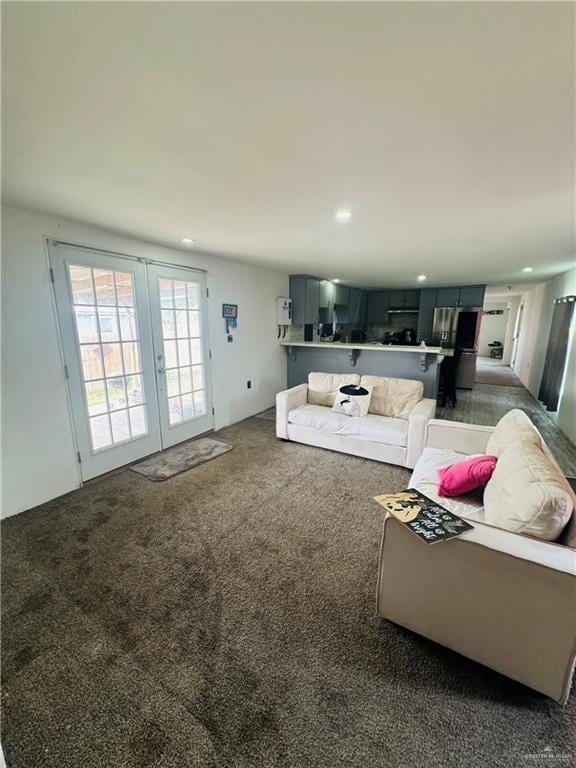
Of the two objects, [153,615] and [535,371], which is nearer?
[153,615]

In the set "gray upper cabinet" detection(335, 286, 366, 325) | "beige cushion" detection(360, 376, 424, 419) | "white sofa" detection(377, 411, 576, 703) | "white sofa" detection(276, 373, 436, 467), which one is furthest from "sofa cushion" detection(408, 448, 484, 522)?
"gray upper cabinet" detection(335, 286, 366, 325)

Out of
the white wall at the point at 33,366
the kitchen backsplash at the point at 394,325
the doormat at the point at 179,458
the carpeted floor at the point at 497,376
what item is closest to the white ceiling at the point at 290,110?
the white wall at the point at 33,366

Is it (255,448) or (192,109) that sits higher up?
(192,109)

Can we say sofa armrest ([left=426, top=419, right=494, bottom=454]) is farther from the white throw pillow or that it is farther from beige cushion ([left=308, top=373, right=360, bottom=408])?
beige cushion ([left=308, top=373, right=360, bottom=408])

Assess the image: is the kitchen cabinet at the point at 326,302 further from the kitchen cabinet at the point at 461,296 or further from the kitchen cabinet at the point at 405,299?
the kitchen cabinet at the point at 461,296

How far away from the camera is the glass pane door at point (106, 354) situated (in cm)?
Result: 268

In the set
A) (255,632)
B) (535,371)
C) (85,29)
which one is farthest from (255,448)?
(535,371)

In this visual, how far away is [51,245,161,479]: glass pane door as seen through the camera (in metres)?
2.68

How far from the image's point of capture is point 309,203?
2145mm

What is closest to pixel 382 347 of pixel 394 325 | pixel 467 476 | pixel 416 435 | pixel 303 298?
pixel 416 435

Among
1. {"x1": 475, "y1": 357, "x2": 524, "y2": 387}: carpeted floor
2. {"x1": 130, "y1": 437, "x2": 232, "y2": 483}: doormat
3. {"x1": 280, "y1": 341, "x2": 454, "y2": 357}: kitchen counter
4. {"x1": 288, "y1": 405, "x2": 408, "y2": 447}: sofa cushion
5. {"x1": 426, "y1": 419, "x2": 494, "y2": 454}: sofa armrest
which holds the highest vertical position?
{"x1": 280, "y1": 341, "x2": 454, "y2": 357}: kitchen counter

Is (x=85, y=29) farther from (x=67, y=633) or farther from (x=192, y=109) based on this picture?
(x=67, y=633)

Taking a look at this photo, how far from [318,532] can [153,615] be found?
1.13 m

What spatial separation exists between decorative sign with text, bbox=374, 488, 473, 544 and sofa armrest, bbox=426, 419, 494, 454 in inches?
49.3
